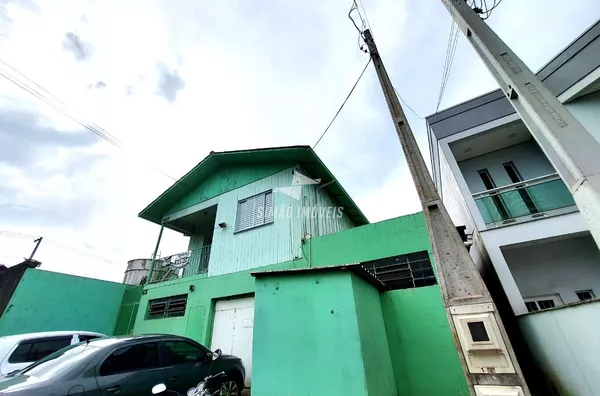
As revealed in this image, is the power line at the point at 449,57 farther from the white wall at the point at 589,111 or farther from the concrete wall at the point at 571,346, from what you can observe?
the concrete wall at the point at 571,346

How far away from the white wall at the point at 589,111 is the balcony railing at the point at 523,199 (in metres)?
1.28

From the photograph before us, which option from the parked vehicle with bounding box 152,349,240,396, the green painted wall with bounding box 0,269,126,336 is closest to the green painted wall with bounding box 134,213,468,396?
the parked vehicle with bounding box 152,349,240,396

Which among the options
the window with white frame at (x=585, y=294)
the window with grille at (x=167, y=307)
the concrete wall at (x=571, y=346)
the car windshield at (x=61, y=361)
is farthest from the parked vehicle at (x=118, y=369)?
the window with white frame at (x=585, y=294)

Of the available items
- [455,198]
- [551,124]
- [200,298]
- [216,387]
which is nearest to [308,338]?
[216,387]

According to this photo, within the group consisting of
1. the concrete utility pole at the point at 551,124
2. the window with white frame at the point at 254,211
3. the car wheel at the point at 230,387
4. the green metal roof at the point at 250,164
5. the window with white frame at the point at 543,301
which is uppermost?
the green metal roof at the point at 250,164

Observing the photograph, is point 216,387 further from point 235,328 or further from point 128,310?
point 128,310

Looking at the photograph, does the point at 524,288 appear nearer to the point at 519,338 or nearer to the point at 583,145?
the point at 519,338

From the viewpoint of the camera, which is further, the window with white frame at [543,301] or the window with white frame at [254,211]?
the window with white frame at [254,211]

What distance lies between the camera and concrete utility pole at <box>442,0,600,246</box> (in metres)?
2.31

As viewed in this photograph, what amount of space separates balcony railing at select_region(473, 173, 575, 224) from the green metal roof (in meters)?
4.63

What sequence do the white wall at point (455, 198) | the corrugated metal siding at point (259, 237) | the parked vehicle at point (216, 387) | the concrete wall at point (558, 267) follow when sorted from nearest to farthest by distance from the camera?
the parked vehicle at point (216, 387)
the concrete wall at point (558, 267)
the white wall at point (455, 198)
the corrugated metal siding at point (259, 237)

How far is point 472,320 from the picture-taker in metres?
2.16

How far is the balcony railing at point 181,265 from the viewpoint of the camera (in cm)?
1021

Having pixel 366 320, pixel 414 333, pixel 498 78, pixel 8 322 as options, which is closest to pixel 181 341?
pixel 366 320
